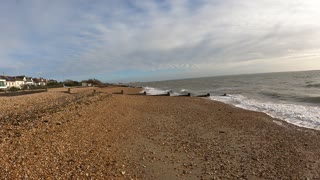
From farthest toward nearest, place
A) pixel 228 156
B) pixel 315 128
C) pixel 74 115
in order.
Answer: pixel 74 115, pixel 315 128, pixel 228 156

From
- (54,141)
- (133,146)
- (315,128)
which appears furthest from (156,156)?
(315,128)

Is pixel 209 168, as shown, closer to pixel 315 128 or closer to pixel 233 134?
pixel 233 134

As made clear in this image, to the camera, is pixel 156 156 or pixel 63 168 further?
pixel 156 156

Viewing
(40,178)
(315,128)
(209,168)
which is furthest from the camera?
(315,128)

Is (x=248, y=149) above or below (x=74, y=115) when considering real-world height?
below

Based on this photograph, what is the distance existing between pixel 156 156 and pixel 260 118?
9.25 metres

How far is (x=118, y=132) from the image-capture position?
11.3m

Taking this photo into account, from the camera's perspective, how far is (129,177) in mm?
6625

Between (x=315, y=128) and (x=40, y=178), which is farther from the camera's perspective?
(x=315, y=128)

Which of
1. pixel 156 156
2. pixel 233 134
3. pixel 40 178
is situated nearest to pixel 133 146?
pixel 156 156

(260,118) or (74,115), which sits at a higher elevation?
(74,115)

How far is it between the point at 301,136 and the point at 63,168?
962 cm

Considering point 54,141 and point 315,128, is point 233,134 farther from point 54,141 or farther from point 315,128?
point 54,141

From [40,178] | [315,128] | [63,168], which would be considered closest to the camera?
[40,178]
